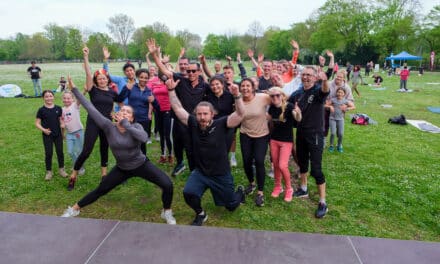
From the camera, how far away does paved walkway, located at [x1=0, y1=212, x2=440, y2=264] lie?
3.04 m

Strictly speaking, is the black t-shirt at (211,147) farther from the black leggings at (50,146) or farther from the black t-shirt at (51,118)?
the black leggings at (50,146)

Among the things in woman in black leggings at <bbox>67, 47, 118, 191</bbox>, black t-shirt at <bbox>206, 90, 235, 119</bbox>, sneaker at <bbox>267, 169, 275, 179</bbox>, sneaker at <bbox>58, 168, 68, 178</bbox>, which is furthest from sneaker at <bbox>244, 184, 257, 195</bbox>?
sneaker at <bbox>58, 168, 68, 178</bbox>

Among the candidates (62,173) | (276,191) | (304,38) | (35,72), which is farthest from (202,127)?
→ (304,38)

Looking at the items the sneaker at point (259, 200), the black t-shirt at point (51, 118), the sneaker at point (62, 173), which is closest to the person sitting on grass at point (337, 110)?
the sneaker at point (259, 200)

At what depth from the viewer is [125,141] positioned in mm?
3971

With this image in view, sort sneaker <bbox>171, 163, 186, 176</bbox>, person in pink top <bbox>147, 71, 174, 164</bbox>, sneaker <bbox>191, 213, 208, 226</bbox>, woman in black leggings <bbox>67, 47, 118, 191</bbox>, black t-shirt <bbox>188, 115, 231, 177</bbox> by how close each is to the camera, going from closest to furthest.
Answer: black t-shirt <bbox>188, 115, 231, 177</bbox>
sneaker <bbox>191, 213, 208, 226</bbox>
woman in black leggings <bbox>67, 47, 118, 191</bbox>
sneaker <bbox>171, 163, 186, 176</bbox>
person in pink top <bbox>147, 71, 174, 164</bbox>

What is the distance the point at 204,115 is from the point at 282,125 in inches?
56.0

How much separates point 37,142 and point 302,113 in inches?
281

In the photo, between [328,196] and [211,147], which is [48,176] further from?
[328,196]

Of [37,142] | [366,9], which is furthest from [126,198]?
[366,9]

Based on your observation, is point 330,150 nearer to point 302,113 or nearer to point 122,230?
point 302,113

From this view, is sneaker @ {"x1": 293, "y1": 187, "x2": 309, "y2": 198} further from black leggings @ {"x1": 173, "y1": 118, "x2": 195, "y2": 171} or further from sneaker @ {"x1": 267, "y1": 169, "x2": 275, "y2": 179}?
black leggings @ {"x1": 173, "y1": 118, "x2": 195, "y2": 171}

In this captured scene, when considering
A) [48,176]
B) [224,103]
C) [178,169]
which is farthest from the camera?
[178,169]

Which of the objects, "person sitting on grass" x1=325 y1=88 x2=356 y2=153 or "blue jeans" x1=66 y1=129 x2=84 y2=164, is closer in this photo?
"blue jeans" x1=66 y1=129 x2=84 y2=164
